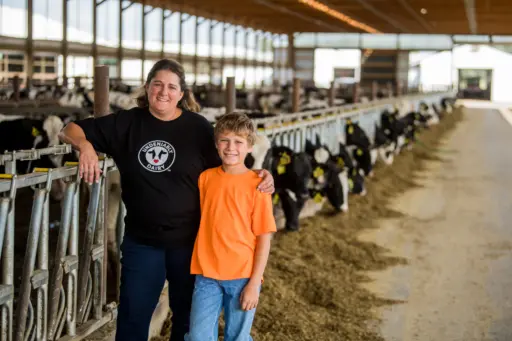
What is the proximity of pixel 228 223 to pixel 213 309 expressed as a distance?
37 cm

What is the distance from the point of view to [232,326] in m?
3.39

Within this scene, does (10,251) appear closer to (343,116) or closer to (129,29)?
(343,116)

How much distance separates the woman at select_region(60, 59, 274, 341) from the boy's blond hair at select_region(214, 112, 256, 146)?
0.13 metres

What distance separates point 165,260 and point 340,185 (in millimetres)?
5487

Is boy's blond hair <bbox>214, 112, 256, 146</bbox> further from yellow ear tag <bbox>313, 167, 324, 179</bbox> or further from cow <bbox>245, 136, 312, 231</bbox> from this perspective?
yellow ear tag <bbox>313, 167, 324, 179</bbox>

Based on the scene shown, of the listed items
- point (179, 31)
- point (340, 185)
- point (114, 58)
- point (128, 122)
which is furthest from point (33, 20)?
point (128, 122)

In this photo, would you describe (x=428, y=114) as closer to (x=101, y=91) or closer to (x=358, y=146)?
(x=358, y=146)

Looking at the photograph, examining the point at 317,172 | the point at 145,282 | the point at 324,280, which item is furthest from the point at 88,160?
the point at 317,172

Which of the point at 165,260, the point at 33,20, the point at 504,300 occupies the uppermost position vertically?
the point at 33,20

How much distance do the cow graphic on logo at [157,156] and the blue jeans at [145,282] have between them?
361 mm

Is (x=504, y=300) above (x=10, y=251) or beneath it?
beneath

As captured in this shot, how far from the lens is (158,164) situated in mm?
3299

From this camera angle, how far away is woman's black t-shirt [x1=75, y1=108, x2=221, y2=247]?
3.31 m

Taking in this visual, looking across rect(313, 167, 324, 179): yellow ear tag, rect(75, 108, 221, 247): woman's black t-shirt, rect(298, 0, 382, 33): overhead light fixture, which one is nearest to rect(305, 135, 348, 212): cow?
rect(313, 167, 324, 179): yellow ear tag
